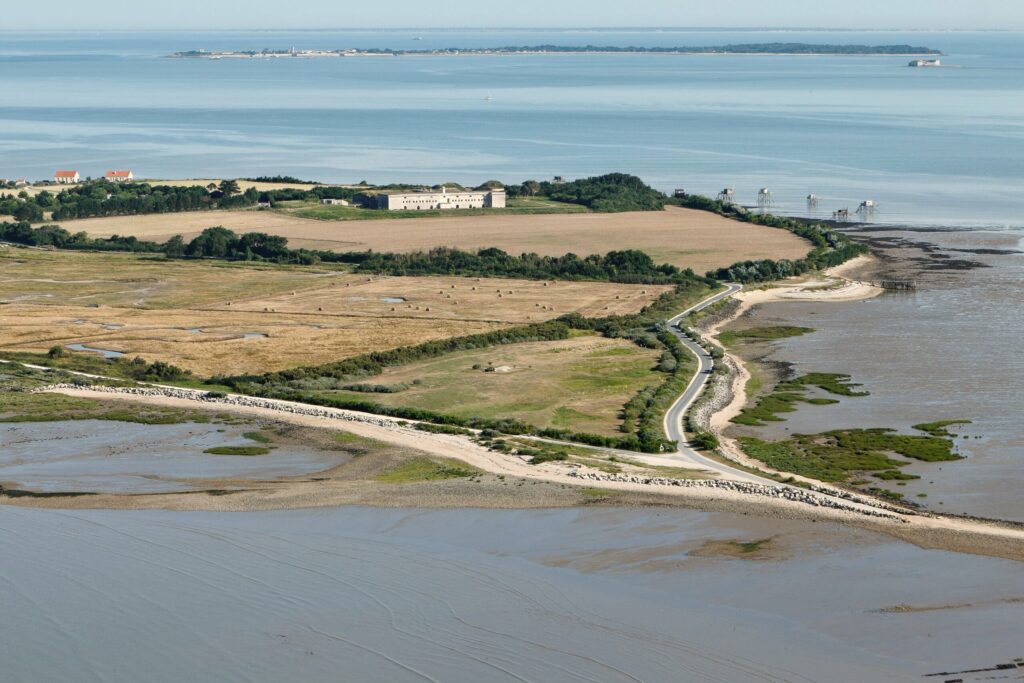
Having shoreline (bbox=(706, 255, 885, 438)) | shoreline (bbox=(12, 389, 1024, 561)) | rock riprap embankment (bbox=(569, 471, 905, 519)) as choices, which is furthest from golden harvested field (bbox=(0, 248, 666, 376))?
rock riprap embankment (bbox=(569, 471, 905, 519))

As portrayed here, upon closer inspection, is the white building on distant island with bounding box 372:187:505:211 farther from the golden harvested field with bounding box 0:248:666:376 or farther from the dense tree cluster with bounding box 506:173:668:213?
the golden harvested field with bounding box 0:248:666:376

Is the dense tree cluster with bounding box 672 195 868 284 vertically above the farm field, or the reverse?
the dense tree cluster with bounding box 672 195 868 284

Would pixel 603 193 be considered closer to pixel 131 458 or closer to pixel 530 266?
pixel 530 266

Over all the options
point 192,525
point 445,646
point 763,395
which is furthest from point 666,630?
point 763,395

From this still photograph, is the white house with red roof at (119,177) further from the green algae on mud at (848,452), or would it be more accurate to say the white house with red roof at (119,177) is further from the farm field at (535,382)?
the green algae on mud at (848,452)

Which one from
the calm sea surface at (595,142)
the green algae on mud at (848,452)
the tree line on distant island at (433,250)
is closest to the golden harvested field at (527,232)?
the tree line on distant island at (433,250)

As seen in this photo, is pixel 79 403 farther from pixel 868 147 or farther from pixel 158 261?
pixel 868 147
